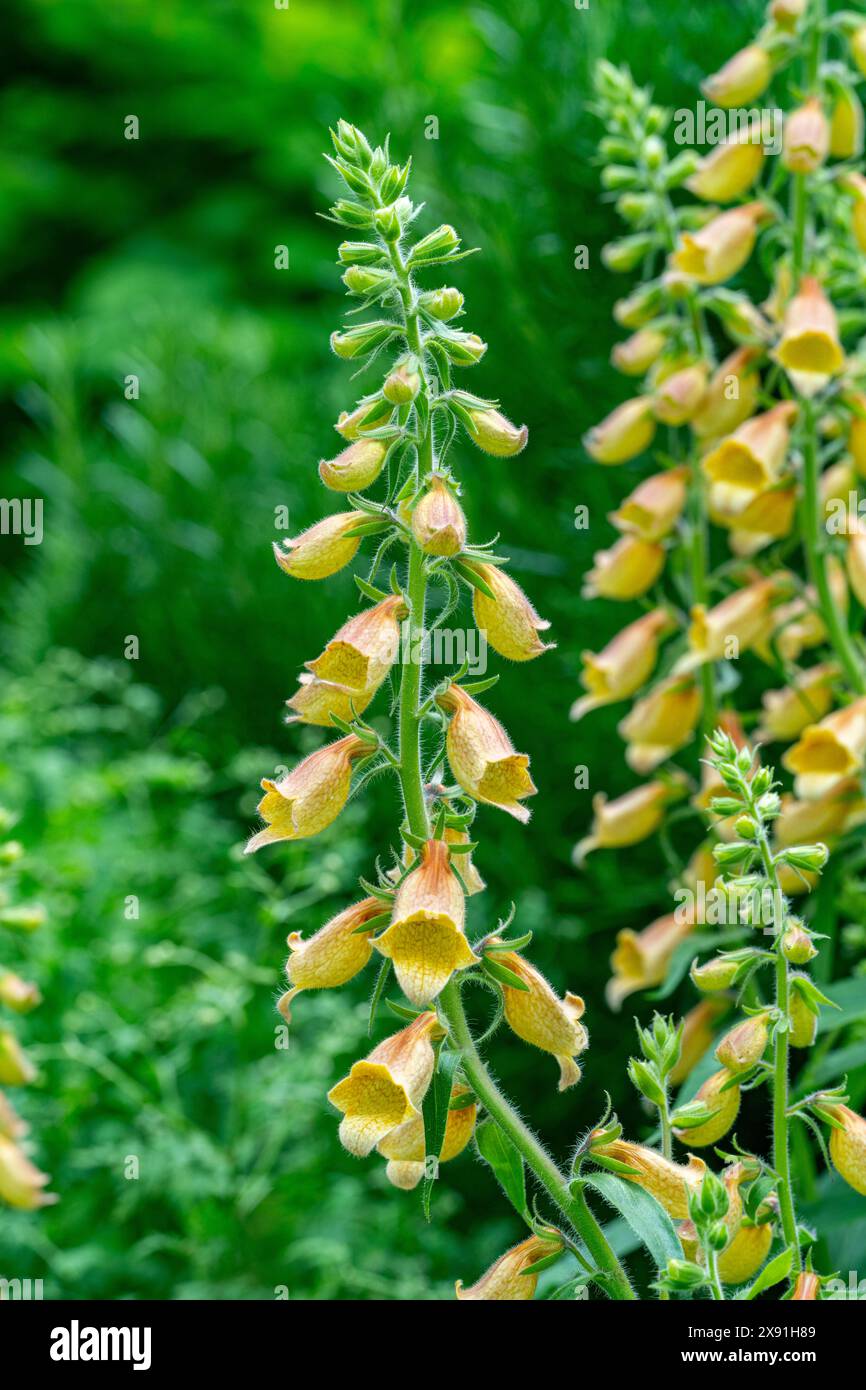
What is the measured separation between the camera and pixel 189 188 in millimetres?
Answer: 5555

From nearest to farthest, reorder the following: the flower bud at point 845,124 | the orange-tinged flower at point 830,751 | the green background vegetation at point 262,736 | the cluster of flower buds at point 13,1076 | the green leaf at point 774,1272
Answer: the green leaf at point 774,1272 < the cluster of flower buds at point 13,1076 < the orange-tinged flower at point 830,751 < the flower bud at point 845,124 < the green background vegetation at point 262,736

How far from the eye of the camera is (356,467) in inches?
36.2

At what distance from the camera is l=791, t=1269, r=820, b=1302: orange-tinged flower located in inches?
35.3

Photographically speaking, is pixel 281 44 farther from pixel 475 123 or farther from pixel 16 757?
pixel 16 757

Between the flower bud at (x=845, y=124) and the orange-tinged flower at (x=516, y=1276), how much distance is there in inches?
47.0

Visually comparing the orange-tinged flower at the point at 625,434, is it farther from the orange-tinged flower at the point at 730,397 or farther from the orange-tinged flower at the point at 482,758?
the orange-tinged flower at the point at 482,758

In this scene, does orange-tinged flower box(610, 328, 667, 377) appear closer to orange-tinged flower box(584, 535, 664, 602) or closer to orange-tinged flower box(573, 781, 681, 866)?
orange-tinged flower box(584, 535, 664, 602)

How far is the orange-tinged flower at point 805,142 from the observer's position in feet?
4.91

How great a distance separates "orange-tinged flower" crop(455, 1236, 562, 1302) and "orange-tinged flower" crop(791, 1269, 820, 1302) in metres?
0.14

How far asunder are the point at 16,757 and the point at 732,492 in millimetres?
1587

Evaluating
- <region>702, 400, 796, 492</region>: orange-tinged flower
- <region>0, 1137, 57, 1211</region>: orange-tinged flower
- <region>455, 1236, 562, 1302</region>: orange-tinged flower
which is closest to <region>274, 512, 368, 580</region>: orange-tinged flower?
<region>455, 1236, 562, 1302</region>: orange-tinged flower

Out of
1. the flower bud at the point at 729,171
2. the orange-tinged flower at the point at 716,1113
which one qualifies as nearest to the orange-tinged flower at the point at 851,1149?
the orange-tinged flower at the point at 716,1113
